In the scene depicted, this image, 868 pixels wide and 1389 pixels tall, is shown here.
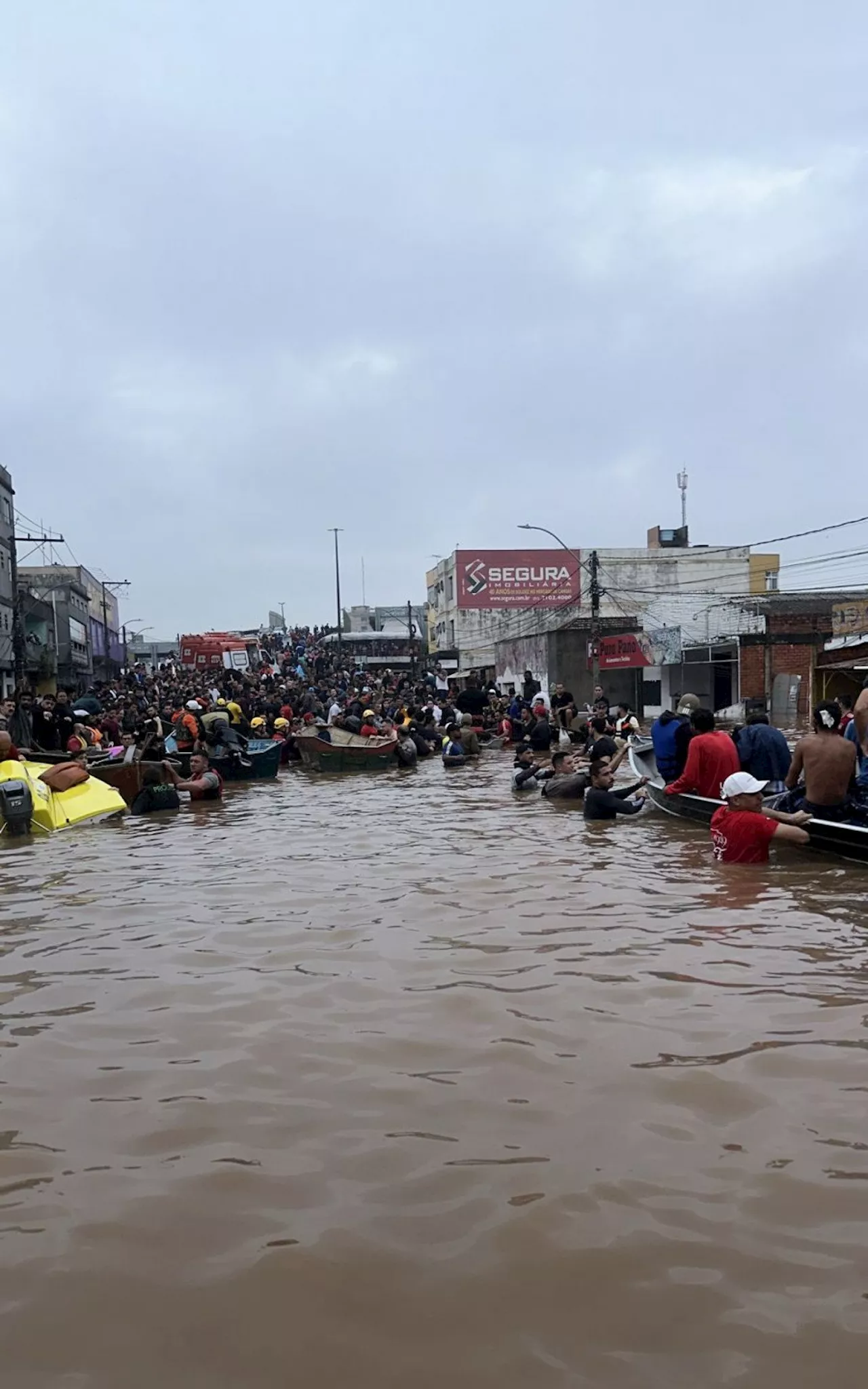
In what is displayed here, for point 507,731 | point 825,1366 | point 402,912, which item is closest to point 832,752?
point 402,912

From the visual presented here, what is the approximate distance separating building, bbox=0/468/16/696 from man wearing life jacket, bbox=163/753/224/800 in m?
29.0

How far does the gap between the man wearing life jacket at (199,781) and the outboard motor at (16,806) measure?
10.4 ft

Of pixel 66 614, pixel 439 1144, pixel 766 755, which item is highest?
pixel 66 614

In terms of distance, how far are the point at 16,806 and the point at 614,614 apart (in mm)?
46043

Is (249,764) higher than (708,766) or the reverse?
the reverse

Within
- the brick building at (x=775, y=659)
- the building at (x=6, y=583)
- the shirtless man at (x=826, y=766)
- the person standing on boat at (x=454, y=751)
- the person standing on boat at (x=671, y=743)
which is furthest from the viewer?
the building at (x=6, y=583)

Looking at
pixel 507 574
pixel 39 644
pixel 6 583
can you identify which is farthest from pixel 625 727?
pixel 507 574

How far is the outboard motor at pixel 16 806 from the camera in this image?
13.2m

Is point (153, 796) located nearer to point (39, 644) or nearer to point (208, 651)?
point (39, 644)

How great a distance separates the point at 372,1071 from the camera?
5.06m

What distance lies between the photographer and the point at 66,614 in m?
64.1

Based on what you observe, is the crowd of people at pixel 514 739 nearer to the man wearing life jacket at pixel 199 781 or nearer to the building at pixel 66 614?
the man wearing life jacket at pixel 199 781

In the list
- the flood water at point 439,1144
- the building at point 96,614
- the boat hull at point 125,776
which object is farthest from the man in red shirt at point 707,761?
the building at point 96,614

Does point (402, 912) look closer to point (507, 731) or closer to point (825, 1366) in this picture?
point (825, 1366)
